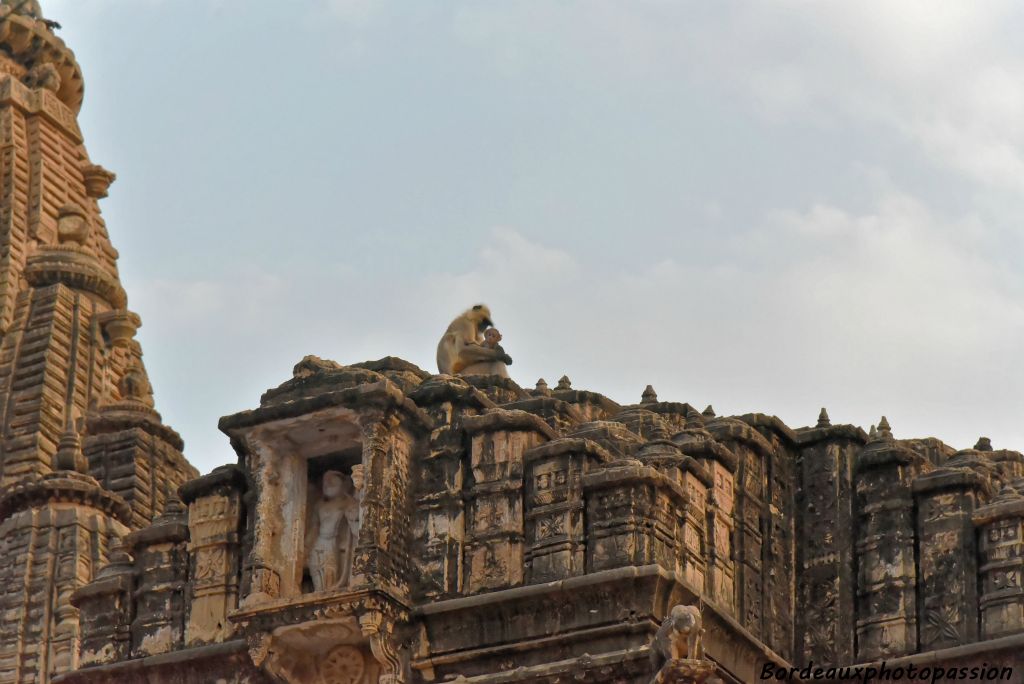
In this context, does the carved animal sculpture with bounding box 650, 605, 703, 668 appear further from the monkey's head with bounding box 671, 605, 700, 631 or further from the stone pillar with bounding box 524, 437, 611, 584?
the stone pillar with bounding box 524, 437, 611, 584

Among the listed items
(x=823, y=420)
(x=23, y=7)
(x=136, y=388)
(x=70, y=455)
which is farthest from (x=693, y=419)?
(x=23, y=7)

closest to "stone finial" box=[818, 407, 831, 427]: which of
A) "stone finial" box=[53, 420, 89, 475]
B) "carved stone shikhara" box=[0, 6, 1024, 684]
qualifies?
"carved stone shikhara" box=[0, 6, 1024, 684]

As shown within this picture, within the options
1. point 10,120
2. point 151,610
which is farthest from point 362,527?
point 10,120

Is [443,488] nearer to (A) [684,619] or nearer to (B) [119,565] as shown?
(A) [684,619]

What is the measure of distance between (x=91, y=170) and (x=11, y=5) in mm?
5220

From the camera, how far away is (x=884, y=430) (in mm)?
49531

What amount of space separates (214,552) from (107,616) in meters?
2.06

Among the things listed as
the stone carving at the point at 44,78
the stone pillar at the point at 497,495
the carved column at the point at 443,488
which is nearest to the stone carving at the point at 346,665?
the carved column at the point at 443,488

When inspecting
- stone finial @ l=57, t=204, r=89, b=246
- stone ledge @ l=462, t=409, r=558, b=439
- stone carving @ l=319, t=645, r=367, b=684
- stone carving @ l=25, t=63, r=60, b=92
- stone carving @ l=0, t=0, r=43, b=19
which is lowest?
stone carving @ l=319, t=645, r=367, b=684

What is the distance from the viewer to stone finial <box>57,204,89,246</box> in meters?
85.5

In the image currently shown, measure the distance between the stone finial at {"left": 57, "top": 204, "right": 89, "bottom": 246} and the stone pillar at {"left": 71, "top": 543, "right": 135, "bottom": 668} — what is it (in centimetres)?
3775

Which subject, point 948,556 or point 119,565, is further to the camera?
point 119,565

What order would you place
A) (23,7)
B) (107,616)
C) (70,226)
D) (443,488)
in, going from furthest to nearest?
(23,7), (70,226), (107,616), (443,488)

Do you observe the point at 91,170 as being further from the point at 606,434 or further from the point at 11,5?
the point at 606,434
